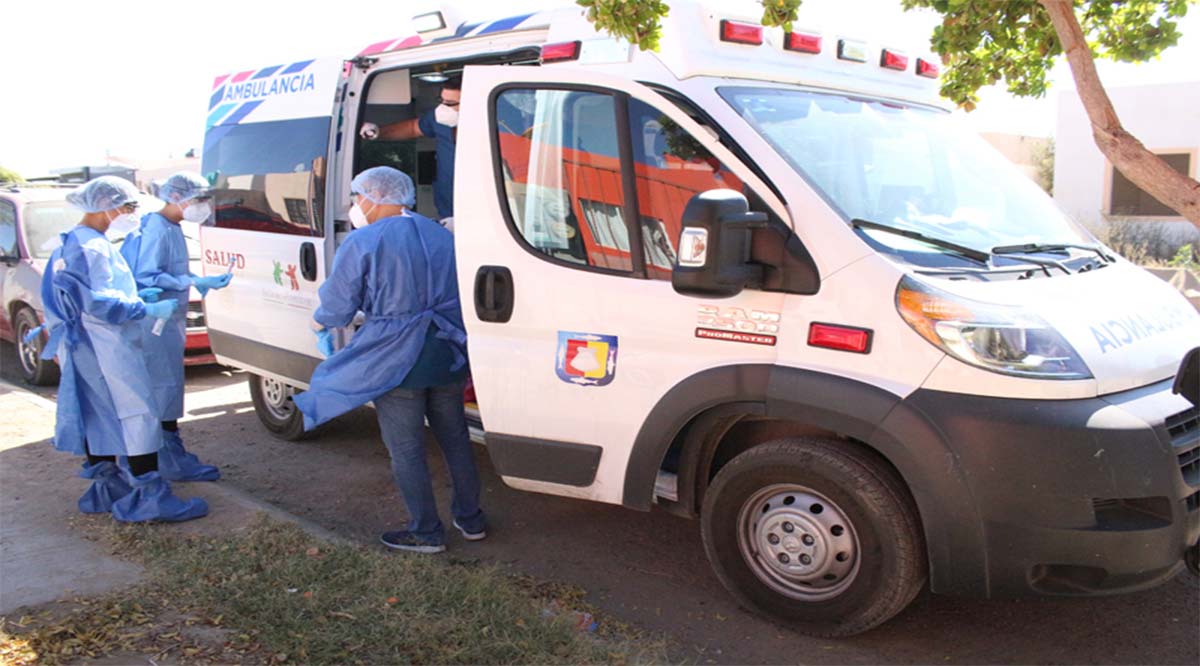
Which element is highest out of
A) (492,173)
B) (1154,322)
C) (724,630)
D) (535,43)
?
(535,43)

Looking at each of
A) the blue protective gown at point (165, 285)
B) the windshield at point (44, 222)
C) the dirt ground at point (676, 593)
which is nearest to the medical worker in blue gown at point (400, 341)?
the dirt ground at point (676, 593)

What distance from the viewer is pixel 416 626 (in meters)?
3.74

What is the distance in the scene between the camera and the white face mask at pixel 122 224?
17.2 feet

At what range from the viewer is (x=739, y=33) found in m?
4.29

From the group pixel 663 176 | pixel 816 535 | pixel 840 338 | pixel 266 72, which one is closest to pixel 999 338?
pixel 840 338

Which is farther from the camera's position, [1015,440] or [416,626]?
[416,626]

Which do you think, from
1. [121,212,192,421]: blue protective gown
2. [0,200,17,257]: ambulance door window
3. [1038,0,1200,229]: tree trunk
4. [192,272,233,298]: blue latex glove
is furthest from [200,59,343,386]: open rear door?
[1038,0,1200,229]: tree trunk

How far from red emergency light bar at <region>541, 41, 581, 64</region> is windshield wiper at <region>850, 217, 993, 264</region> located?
1494 mm

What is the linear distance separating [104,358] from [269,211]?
1634 mm

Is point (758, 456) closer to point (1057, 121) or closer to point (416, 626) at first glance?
point (416, 626)

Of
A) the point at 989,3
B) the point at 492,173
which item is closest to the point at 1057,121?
the point at 989,3

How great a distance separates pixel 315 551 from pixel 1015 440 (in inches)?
116

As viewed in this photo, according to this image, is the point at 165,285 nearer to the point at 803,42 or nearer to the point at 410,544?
the point at 410,544

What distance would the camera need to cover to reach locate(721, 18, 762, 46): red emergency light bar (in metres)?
4.27
